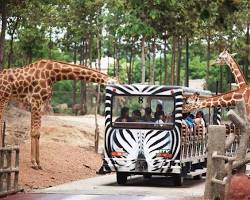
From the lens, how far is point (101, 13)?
4738cm

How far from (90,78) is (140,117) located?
124 inches

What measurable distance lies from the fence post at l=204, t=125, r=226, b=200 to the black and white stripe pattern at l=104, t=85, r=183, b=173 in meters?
6.90

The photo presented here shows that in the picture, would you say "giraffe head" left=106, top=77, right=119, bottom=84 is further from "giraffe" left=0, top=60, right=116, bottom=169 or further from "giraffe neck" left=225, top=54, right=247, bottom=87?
"giraffe neck" left=225, top=54, right=247, bottom=87

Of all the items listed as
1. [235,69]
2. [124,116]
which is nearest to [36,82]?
[124,116]

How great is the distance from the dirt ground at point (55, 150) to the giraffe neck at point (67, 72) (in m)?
2.72

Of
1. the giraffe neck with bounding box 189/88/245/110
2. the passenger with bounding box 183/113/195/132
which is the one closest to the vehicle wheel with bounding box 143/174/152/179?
the passenger with bounding box 183/113/195/132

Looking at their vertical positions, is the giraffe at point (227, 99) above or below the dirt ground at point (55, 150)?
above

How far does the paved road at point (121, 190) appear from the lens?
18.3 m

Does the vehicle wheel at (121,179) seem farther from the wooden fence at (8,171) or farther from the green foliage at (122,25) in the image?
the green foliage at (122,25)

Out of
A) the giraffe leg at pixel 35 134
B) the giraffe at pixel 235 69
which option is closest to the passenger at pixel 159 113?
the giraffe leg at pixel 35 134

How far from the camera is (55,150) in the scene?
92.6 feet

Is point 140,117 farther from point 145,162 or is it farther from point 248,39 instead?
point 248,39

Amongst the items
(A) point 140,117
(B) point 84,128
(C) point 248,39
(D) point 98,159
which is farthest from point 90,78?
(C) point 248,39

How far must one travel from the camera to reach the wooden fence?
1838cm
